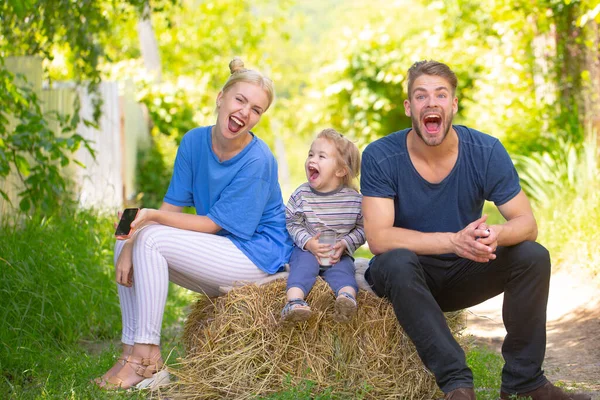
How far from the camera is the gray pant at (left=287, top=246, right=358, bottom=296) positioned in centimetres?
400

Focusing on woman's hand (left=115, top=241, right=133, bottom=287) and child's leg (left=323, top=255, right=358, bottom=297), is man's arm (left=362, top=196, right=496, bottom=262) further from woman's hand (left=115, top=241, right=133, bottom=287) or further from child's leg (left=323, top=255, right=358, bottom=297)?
woman's hand (left=115, top=241, right=133, bottom=287)

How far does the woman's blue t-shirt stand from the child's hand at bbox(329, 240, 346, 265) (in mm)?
273

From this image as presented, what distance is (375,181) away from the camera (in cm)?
407

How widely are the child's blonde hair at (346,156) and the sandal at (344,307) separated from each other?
80cm

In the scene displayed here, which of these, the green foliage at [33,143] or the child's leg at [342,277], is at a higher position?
the green foliage at [33,143]

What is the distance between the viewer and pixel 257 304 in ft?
13.2

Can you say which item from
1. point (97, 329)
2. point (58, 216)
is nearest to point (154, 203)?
point (58, 216)

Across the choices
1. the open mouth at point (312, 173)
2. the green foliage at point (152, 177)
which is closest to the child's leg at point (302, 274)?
the open mouth at point (312, 173)

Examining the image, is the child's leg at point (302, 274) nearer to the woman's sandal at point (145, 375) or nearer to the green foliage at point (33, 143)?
the woman's sandal at point (145, 375)

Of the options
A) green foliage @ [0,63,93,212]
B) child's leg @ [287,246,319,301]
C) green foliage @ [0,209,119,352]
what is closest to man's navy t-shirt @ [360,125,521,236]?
child's leg @ [287,246,319,301]

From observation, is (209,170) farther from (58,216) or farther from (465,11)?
(465,11)

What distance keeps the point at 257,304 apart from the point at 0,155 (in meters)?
2.04

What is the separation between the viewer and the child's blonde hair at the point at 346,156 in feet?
14.6

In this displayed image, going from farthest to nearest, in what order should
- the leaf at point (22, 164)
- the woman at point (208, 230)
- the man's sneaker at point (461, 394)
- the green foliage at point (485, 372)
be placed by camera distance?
the leaf at point (22, 164) → the green foliage at point (485, 372) → the woman at point (208, 230) → the man's sneaker at point (461, 394)
